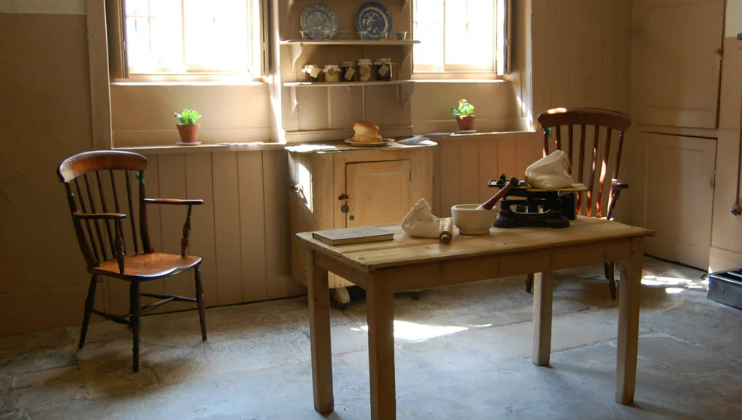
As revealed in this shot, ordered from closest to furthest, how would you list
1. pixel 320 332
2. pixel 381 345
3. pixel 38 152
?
pixel 381 345
pixel 320 332
pixel 38 152

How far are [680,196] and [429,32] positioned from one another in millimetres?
2163

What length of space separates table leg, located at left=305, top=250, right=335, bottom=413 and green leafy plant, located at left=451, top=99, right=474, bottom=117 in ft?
8.13

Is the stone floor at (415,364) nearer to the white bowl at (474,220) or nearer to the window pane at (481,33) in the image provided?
the white bowl at (474,220)

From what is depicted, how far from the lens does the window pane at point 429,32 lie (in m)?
5.27

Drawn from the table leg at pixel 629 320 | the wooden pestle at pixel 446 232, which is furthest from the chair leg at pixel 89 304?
the table leg at pixel 629 320

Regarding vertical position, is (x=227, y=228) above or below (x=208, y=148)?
below

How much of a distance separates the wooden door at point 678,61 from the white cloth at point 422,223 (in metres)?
3.00

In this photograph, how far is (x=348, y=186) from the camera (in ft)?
14.9

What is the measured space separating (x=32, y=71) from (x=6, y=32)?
0.77 ft

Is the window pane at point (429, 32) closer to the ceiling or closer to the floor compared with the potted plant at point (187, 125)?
closer to the ceiling

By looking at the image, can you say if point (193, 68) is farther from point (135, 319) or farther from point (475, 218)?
point (475, 218)

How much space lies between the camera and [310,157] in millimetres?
4453

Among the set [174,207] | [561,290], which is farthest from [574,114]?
[174,207]

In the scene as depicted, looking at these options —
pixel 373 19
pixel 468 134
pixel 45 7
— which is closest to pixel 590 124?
pixel 468 134
